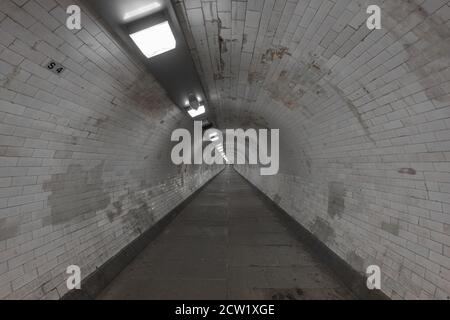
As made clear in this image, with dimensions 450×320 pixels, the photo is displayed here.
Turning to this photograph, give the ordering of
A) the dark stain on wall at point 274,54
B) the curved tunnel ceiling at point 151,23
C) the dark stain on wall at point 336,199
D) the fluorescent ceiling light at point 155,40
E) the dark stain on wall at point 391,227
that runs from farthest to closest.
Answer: the dark stain on wall at point 336,199, the dark stain on wall at point 274,54, the dark stain on wall at point 391,227, the fluorescent ceiling light at point 155,40, the curved tunnel ceiling at point 151,23

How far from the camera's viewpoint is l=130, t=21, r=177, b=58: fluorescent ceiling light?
277cm

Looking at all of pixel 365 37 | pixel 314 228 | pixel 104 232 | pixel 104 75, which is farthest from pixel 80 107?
pixel 314 228

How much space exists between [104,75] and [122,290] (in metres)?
3.25

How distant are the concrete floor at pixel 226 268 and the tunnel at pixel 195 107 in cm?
4

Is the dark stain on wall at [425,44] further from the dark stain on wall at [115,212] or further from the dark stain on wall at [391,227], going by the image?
the dark stain on wall at [115,212]

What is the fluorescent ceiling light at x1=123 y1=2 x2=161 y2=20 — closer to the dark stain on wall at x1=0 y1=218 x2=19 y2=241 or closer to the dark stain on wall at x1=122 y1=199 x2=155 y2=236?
the dark stain on wall at x1=0 y1=218 x2=19 y2=241

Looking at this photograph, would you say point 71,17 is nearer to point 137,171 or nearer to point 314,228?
point 137,171

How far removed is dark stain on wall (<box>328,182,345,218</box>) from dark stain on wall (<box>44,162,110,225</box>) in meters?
4.40

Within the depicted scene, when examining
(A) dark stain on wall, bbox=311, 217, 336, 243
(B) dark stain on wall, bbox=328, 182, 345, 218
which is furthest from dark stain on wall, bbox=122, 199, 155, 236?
(B) dark stain on wall, bbox=328, 182, 345, 218

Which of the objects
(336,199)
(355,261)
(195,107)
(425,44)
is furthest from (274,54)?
(355,261)

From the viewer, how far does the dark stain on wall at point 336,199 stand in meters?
4.35

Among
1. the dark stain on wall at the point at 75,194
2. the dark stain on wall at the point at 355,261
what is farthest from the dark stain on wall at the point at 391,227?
the dark stain on wall at the point at 75,194

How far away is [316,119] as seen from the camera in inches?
177

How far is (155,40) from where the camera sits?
9.85ft
